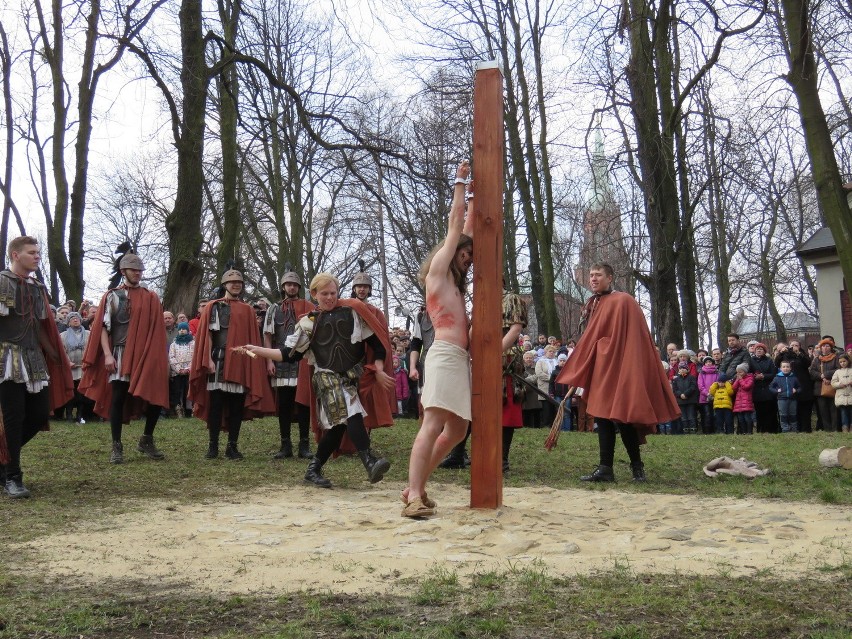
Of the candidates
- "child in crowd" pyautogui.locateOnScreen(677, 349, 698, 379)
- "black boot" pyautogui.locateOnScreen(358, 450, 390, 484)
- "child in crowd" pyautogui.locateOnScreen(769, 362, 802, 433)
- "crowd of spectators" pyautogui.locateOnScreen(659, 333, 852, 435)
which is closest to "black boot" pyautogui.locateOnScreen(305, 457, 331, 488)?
"black boot" pyautogui.locateOnScreen(358, 450, 390, 484)

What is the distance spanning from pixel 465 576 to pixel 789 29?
30.5 feet

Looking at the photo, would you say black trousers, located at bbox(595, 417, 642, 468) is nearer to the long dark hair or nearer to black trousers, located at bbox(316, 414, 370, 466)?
black trousers, located at bbox(316, 414, 370, 466)

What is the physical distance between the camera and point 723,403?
16344 millimetres

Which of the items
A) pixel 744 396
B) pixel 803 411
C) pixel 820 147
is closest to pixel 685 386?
pixel 744 396

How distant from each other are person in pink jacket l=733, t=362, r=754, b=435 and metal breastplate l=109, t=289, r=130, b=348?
10717mm

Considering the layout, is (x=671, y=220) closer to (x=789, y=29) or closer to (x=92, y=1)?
(x=789, y=29)

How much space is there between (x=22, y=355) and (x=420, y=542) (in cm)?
382

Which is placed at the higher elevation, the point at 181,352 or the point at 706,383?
the point at 181,352

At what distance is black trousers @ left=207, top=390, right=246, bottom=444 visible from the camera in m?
9.88

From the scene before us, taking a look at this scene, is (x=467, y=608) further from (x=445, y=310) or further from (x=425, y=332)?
(x=425, y=332)

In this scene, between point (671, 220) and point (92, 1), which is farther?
point (671, 220)

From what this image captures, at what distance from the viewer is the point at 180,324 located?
15078mm

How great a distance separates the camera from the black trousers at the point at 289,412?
32.7 feet

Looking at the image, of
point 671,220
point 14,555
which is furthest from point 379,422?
point 671,220
